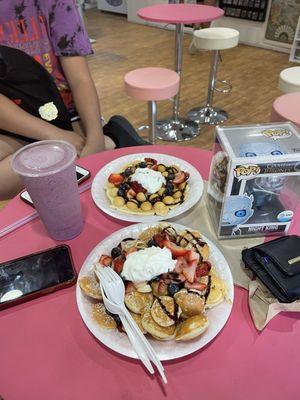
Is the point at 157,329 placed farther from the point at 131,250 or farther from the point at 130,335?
the point at 131,250

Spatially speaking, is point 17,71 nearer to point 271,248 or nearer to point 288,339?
point 271,248

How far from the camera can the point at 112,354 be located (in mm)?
615

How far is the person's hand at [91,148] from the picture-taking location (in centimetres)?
138

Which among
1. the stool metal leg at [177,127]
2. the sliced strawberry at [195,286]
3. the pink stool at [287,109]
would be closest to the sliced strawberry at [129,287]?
the sliced strawberry at [195,286]

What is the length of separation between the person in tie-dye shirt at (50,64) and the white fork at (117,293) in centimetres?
83

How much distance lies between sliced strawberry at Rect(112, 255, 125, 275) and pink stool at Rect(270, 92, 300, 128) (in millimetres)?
1408

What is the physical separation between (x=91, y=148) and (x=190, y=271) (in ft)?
2.97

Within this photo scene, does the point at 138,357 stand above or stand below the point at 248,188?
below

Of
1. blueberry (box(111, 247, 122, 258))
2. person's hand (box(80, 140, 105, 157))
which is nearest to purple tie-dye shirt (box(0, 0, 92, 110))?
person's hand (box(80, 140, 105, 157))

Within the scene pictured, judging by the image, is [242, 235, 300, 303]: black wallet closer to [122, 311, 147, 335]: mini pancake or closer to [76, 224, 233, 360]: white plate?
[76, 224, 233, 360]: white plate

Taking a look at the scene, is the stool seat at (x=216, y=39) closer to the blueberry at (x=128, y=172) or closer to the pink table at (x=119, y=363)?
the blueberry at (x=128, y=172)

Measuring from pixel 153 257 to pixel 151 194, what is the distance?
31cm

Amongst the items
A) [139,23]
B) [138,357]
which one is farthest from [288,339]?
[139,23]

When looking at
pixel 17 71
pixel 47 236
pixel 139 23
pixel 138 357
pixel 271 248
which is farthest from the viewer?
pixel 139 23
